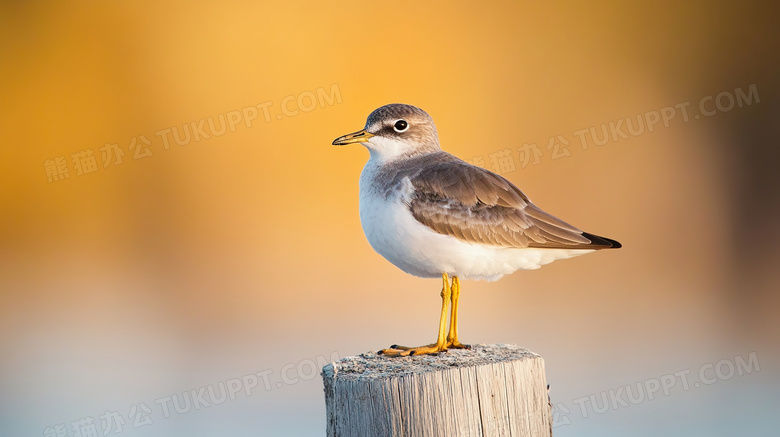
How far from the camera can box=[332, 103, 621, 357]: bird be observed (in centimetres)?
439

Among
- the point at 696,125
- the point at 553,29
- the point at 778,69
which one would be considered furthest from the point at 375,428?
the point at 778,69

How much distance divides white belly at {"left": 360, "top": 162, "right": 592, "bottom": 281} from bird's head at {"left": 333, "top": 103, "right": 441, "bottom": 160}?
45 cm

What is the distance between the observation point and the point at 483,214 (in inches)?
178

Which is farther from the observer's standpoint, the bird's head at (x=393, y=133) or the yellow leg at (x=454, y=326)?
the bird's head at (x=393, y=133)

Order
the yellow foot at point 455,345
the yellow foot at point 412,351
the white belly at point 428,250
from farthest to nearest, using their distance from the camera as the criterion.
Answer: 1. the white belly at point 428,250
2. the yellow foot at point 455,345
3. the yellow foot at point 412,351

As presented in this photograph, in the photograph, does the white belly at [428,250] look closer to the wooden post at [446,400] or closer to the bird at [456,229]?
the bird at [456,229]

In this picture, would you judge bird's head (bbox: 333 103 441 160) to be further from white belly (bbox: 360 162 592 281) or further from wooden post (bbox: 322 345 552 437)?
wooden post (bbox: 322 345 552 437)

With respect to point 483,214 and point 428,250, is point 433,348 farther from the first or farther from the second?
point 483,214

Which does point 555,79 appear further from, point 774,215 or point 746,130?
point 774,215

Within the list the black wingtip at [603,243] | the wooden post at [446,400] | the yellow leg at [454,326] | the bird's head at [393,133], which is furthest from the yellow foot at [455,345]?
the bird's head at [393,133]

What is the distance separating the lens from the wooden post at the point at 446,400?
338cm

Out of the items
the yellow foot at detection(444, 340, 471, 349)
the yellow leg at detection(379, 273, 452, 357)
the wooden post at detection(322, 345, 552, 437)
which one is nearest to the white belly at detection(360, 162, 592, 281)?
the yellow leg at detection(379, 273, 452, 357)

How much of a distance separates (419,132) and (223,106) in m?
6.28

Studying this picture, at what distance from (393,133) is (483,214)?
0.85 metres
